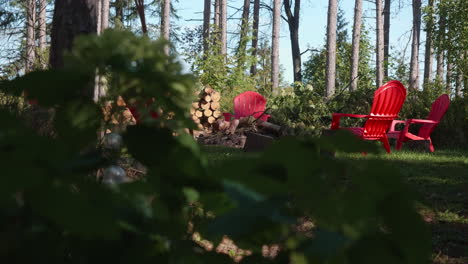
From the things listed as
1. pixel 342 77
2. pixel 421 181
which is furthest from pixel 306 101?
pixel 342 77

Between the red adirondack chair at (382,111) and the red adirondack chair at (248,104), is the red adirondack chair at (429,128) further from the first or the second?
the red adirondack chair at (248,104)

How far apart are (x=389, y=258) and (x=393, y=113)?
7231mm

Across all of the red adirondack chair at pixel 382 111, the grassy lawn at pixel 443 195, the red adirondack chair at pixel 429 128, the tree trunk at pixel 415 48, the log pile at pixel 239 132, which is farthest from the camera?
the tree trunk at pixel 415 48

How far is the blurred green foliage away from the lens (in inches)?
13.3

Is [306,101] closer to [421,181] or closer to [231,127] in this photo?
[231,127]

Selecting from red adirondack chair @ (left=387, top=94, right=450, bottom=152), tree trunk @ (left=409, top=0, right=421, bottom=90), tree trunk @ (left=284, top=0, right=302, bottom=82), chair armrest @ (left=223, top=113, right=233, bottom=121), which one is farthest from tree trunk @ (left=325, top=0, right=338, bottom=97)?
tree trunk @ (left=284, top=0, right=302, bottom=82)

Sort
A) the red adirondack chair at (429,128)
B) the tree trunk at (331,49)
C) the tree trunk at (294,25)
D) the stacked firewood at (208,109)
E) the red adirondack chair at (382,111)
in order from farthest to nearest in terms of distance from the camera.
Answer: the tree trunk at (294,25) → the tree trunk at (331,49) → the stacked firewood at (208,109) → the red adirondack chair at (429,128) → the red adirondack chair at (382,111)

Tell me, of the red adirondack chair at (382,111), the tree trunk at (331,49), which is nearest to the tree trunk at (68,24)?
the red adirondack chair at (382,111)

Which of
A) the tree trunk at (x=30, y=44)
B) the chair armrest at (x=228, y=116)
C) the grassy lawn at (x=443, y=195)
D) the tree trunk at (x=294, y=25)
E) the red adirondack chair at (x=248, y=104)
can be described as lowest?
the grassy lawn at (x=443, y=195)

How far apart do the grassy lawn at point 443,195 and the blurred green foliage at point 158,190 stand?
0.05 m

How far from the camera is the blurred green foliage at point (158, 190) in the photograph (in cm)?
34

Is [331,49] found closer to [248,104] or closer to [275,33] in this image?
[275,33]

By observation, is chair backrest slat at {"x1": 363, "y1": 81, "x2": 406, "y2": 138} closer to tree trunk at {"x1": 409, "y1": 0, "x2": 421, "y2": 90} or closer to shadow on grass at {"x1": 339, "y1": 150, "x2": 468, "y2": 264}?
shadow on grass at {"x1": 339, "y1": 150, "x2": 468, "y2": 264}

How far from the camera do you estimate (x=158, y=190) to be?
43 cm
